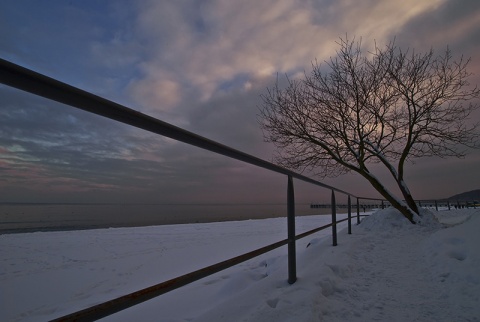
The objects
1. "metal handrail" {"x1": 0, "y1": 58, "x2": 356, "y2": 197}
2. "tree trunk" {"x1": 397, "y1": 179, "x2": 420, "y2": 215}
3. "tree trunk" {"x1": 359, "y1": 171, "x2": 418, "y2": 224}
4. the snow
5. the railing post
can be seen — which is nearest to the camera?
"metal handrail" {"x1": 0, "y1": 58, "x2": 356, "y2": 197}

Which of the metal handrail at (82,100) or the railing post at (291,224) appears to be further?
the railing post at (291,224)

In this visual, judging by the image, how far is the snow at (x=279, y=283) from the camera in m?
2.07

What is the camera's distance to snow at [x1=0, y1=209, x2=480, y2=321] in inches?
81.5

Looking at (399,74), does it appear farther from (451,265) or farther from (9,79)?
(9,79)

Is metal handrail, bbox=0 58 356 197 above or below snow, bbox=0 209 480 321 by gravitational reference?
above

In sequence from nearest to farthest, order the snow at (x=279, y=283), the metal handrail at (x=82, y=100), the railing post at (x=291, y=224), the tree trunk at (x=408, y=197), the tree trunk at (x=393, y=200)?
1. the metal handrail at (x=82, y=100)
2. the snow at (x=279, y=283)
3. the railing post at (x=291, y=224)
4. the tree trunk at (x=393, y=200)
5. the tree trunk at (x=408, y=197)

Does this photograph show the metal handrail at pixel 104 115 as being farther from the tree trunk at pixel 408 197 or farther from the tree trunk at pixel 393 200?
the tree trunk at pixel 408 197

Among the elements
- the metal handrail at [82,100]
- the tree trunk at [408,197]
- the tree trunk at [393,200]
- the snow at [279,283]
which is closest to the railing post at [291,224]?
the snow at [279,283]

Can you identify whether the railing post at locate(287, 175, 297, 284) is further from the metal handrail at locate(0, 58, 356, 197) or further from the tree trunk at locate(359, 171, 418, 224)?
the tree trunk at locate(359, 171, 418, 224)

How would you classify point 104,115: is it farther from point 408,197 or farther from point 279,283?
point 408,197

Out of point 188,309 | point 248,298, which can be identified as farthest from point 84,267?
point 248,298

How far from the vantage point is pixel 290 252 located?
2613 millimetres

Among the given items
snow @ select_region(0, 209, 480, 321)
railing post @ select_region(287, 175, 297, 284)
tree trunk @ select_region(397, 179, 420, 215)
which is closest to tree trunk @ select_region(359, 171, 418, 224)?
tree trunk @ select_region(397, 179, 420, 215)

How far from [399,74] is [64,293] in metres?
9.89
